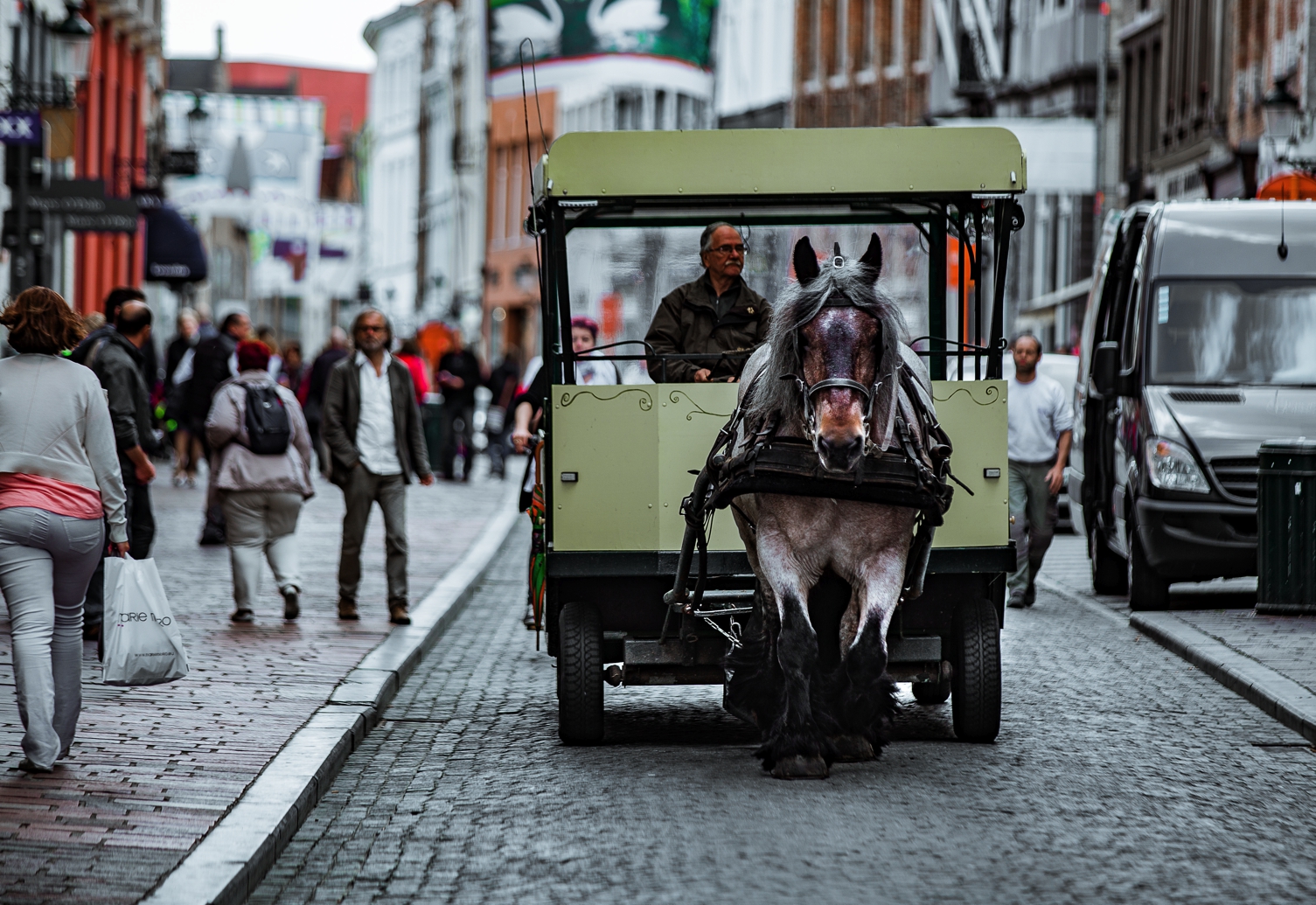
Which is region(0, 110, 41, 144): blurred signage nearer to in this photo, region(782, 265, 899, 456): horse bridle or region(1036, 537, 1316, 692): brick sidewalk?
region(1036, 537, 1316, 692): brick sidewalk

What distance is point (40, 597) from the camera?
298 inches

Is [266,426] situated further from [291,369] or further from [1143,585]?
[291,369]

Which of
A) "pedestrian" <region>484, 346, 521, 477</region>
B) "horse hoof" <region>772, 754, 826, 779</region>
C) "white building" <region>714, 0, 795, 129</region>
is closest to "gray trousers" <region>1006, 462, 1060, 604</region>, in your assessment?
"horse hoof" <region>772, 754, 826, 779</region>

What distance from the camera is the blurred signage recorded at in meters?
17.6

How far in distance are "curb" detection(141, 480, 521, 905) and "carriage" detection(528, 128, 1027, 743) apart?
3.07ft

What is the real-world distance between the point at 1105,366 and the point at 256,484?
543 cm

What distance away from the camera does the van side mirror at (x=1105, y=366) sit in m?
14.2

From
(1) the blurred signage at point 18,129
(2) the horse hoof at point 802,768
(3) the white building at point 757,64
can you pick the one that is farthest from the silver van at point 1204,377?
(3) the white building at point 757,64

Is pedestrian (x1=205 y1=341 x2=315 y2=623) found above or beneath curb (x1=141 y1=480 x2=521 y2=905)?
above

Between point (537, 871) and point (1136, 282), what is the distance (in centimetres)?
946

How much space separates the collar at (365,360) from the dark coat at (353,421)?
0.7 inches

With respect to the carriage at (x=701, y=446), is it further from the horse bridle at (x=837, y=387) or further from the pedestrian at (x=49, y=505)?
the pedestrian at (x=49, y=505)

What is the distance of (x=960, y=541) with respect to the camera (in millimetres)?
8758

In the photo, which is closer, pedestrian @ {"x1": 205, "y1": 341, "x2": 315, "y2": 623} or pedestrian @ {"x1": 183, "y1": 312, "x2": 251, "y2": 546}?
pedestrian @ {"x1": 205, "y1": 341, "x2": 315, "y2": 623}
